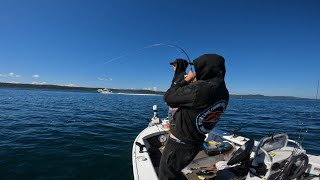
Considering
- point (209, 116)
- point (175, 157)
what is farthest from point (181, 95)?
point (175, 157)

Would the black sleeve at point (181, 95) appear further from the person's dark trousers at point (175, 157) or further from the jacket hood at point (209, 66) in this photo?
the person's dark trousers at point (175, 157)

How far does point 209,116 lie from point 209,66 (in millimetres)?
640

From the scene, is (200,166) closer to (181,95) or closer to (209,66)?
(181,95)

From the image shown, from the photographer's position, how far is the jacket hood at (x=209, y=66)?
2.51 m

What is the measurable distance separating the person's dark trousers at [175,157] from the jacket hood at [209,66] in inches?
35.6

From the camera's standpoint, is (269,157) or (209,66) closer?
(209,66)

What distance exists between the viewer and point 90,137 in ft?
33.2

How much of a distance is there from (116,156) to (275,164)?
5.32 m

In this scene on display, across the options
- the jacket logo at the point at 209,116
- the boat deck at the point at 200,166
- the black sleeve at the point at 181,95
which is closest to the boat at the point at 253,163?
the boat deck at the point at 200,166

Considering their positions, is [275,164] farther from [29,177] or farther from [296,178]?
[29,177]

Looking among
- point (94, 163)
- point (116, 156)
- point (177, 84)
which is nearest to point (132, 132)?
point (116, 156)

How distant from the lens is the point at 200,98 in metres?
2.47

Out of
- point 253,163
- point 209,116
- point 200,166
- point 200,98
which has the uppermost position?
point 200,98

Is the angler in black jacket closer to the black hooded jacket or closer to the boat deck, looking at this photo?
the black hooded jacket
